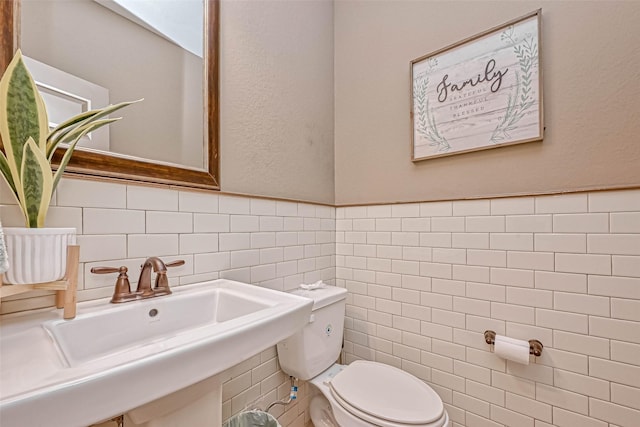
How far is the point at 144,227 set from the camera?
91 centimetres

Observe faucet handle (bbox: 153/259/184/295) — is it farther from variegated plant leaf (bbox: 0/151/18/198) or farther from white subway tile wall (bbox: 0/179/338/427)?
variegated plant leaf (bbox: 0/151/18/198)

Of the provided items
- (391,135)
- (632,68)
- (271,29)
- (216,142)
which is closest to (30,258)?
(216,142)

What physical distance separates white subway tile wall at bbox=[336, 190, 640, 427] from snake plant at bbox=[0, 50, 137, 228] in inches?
52.8

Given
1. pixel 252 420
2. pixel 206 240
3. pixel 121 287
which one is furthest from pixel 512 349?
pixel 121 287

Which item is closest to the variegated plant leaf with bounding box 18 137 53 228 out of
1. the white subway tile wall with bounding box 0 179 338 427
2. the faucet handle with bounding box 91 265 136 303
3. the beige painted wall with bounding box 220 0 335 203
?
the white subway tile wall with bounding box 0 179 338 427

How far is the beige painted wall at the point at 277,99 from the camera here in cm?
A: 118

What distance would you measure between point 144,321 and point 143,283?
11 cm

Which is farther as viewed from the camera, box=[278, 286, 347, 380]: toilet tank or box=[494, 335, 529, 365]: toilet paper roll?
box=[278, 286, 347, 380]: toilet tank

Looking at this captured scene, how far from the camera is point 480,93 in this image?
1.27 meters

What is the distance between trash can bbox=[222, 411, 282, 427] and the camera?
41.6 inches

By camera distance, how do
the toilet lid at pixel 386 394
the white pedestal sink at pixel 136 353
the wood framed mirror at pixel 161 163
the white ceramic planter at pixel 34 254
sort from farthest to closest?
the toilet lid at pixel 386 394
the wood framed mirror at pixel 161 163
the white ceramic planter at pixel 34 254
the white pedestal sink at pixel 136 353

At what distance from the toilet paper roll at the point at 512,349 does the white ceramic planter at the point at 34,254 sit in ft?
4.80

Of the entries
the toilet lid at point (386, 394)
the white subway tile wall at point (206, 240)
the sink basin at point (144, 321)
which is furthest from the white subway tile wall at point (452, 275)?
the toilet lid at point (386, 394)

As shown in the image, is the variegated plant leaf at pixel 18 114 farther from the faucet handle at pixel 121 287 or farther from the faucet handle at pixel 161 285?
the faucet handle at pixel 161 285
